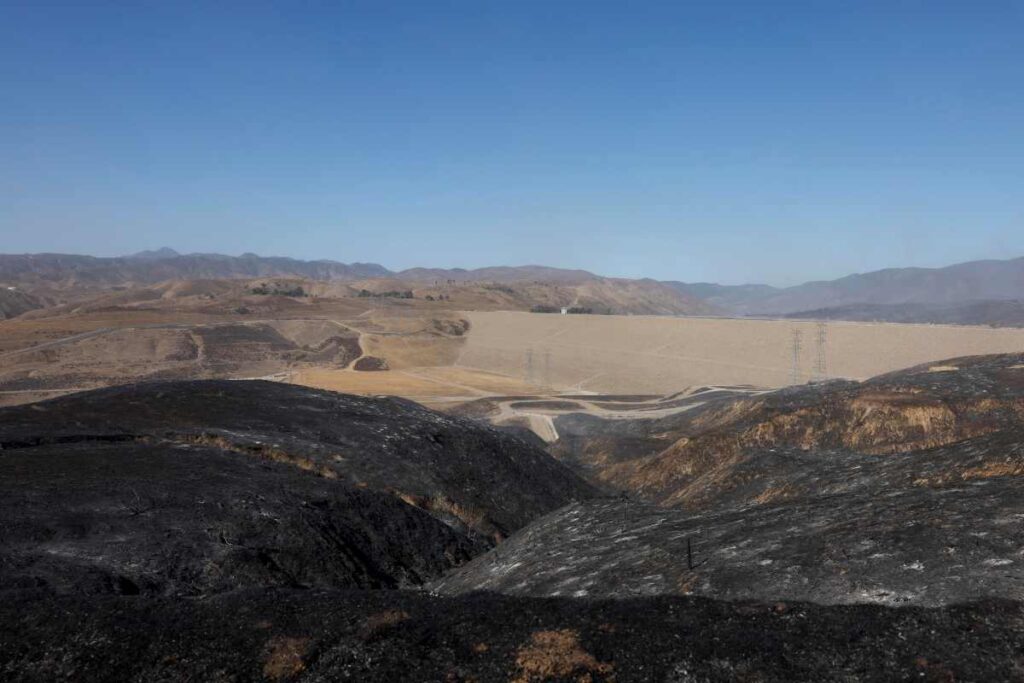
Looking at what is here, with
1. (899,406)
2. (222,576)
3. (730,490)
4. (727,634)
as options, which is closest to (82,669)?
(222,576)

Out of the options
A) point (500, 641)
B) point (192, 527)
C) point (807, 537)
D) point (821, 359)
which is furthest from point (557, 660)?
point (821, 359)

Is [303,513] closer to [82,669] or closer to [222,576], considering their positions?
[222,576]

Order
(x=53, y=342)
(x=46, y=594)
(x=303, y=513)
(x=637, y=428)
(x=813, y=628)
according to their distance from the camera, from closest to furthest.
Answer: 1. (x=813, y=628)
2. (x=46, y=594)
3. (x=303, y=513)
4. (x=637, y=428)
5. (x=53, y=342)

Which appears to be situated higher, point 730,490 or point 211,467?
point 211,467

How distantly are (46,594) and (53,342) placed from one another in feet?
323

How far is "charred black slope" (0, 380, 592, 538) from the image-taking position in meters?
14.8

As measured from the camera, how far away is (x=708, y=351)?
98625 mm

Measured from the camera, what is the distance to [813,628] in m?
5.76

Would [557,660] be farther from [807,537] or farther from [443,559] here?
[443,559]

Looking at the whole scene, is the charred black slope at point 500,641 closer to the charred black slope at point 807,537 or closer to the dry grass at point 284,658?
the dry grass at point 284,658

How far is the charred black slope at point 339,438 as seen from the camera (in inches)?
581

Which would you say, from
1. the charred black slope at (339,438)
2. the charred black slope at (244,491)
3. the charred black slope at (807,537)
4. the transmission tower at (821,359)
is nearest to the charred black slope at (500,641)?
the charred black slope at (807,537)

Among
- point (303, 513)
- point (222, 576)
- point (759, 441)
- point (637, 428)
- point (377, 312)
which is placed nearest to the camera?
point (222, 576)

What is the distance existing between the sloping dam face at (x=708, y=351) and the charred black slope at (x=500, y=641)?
259 feet
